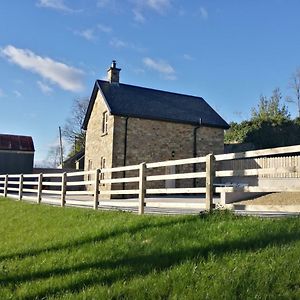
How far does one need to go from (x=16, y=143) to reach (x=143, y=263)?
3391cm

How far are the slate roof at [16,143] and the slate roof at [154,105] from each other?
31.8 feet

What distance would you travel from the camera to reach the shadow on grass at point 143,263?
481 centimetres

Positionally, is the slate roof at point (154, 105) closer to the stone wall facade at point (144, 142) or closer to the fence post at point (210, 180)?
Answer: the stone wall facade at point (144, 142)

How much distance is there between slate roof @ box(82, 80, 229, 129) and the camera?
24.3 m

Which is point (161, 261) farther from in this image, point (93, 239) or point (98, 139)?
point (98, 139)

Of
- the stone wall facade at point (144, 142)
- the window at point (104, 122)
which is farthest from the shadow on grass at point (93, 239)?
the window at point (104, 122)

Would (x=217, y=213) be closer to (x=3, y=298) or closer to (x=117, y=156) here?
(x=3, y=298)

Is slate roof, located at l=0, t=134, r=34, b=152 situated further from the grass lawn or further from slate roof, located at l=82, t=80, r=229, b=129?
the grass lawn

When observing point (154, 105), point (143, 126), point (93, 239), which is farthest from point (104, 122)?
point (93, 239)

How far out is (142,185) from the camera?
9266 millimetres

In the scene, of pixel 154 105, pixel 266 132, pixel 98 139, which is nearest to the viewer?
pixel 154 105

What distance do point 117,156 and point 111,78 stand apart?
266 inches

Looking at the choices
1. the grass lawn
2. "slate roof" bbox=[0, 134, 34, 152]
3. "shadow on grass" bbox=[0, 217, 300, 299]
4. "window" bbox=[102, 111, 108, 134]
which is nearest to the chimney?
"window" bbox=[102, 111, 108, 134]

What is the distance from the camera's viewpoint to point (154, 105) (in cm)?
2598
